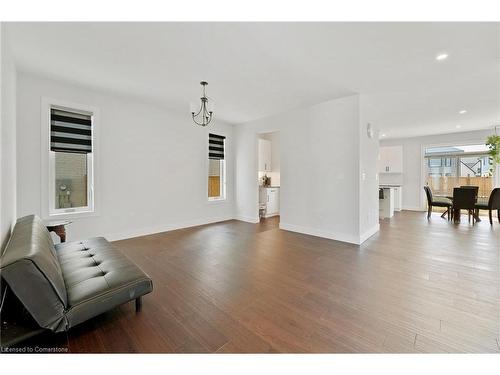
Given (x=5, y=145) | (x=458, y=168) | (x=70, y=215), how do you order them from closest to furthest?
1. (x=5, y=145)
2. (x=70, y=215)
3. (x=458, y=168)

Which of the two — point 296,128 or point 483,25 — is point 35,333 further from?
point 296,128

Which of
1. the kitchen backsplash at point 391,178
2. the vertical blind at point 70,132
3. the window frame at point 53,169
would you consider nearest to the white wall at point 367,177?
the kitchen backsplash at point 391,178

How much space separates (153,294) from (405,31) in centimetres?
357

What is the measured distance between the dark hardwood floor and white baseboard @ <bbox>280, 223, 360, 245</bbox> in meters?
0.25

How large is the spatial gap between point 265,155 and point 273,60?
419 cm

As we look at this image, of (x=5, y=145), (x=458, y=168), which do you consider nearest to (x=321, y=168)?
(x=5, y=145)

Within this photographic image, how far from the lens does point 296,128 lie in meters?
4.79

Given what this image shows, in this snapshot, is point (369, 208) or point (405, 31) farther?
point (369, 208)

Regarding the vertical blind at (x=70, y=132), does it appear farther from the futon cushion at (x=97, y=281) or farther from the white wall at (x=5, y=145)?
the futon cushion at (x=97, y=281)

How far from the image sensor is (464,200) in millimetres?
5492

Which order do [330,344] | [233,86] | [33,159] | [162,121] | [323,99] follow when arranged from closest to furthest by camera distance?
[330,344], [33,159], [233,86], [323,99], [162,121]

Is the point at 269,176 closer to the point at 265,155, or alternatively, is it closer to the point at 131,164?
the point at 265,155

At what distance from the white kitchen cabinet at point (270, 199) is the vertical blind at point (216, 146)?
1.65 meters
